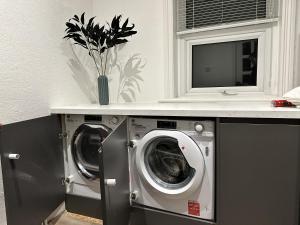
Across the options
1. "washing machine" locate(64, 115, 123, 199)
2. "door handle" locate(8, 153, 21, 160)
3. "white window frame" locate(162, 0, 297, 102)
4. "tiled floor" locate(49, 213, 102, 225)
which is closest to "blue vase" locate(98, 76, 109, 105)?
"washing machine" locate(64, 115, 123, 199)

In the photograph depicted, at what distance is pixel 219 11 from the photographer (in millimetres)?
1771

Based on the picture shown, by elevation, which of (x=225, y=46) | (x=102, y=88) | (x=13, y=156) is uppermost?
(x=225, y=46)

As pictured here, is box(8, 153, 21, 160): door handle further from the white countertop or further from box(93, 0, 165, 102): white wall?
box(93, 0, 165, 102): white wall

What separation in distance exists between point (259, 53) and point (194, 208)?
4.58 ft

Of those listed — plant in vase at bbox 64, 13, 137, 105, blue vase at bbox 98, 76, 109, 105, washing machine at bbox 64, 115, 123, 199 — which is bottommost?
washing machine at bbox 64, 115, 123, 199

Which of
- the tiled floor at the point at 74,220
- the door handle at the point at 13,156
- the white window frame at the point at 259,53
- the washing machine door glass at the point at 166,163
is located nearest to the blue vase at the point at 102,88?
the white window frame at the point at 259,53

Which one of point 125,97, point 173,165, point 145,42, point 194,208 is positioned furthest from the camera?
point 125,97

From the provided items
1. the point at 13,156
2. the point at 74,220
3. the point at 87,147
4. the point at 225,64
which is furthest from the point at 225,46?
the point at 74,220

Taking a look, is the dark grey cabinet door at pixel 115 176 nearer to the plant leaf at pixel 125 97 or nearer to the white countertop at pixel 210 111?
the white countertop at pixel 210 111

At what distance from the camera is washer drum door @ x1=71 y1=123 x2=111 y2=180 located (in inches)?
60.1

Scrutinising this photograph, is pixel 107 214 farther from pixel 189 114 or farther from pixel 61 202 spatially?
pixel 61 202

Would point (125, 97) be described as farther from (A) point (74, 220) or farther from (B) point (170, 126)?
(A) point (74, 220)

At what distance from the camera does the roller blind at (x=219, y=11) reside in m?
1.65

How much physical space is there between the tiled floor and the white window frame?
123cm
